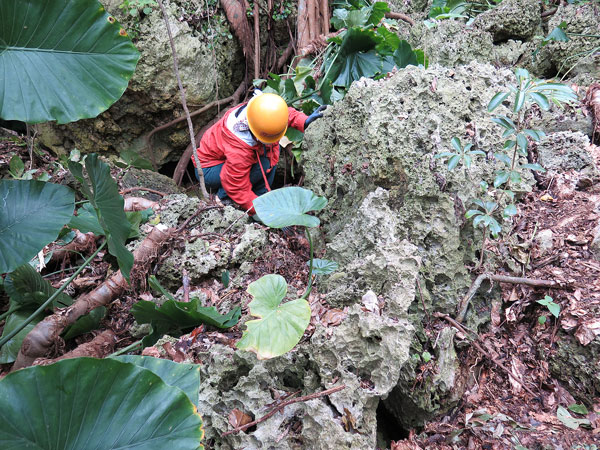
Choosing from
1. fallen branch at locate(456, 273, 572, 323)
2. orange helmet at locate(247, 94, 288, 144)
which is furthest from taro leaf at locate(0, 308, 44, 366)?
fallen branch at locate(456, 273, 572, 323)

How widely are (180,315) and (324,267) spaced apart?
0.67m

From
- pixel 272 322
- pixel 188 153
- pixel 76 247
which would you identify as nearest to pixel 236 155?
pixel 188 153

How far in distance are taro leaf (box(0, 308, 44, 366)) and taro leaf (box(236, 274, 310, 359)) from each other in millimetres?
1230

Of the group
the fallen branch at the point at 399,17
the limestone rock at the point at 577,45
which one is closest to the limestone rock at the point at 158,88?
the fallen branch at the point at 399,17

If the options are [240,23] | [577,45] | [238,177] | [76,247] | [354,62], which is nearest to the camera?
[76,247]

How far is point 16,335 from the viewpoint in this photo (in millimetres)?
1922

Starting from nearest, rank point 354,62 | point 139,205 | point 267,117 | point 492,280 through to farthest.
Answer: point 492,280, point 139,205, point 267,117, point 354,62

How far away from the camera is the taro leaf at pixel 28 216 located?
1493 mm

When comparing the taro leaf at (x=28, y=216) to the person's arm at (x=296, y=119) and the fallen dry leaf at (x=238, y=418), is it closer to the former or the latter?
the fallen dry leaf at (x=238, y=418)

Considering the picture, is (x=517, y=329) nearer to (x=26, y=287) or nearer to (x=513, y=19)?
(x=26, y=287)

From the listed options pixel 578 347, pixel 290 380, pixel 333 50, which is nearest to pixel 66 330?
pixel 290 380

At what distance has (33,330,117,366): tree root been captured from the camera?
1.75m

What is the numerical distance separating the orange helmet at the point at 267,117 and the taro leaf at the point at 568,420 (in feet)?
7.83

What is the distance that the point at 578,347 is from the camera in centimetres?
168
